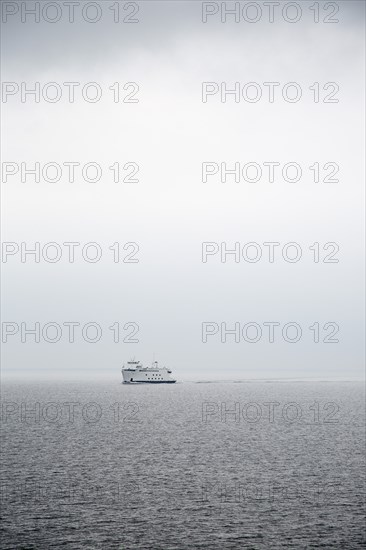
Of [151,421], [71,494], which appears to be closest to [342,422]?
[151,421]

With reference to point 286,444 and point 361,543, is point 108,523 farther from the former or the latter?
point 286,444

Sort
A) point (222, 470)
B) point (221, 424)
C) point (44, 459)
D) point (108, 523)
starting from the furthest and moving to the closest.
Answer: point (221, 424), point (44, 459), point (222, 470), point (108, 523)

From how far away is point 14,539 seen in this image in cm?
4878

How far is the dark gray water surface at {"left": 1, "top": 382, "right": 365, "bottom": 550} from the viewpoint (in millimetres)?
50875

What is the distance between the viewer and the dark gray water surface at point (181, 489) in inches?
2003

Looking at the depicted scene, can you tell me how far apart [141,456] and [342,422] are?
8101cm

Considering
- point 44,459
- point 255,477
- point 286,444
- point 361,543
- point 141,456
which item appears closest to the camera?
point 361,543

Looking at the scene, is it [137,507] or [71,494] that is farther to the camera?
[71,494]

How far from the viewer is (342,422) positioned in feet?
518

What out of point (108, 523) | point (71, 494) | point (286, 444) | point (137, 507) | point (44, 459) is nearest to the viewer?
point (108, 523)

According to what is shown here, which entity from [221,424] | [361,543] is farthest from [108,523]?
[221,424]

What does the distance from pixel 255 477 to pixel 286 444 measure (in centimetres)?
3549

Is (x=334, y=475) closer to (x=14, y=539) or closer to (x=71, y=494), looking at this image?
(x=71, y=494)

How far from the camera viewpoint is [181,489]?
225 feet
